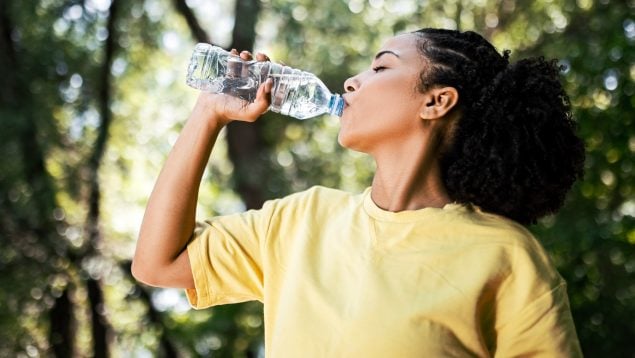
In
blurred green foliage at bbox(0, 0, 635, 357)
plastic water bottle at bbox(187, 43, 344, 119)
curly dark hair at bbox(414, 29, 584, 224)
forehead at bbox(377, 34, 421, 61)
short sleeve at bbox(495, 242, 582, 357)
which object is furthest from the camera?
blurred green foliage at bbox(0, 0, 635, 357)

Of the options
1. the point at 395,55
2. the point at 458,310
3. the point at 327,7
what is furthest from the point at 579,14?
the point at 458,310

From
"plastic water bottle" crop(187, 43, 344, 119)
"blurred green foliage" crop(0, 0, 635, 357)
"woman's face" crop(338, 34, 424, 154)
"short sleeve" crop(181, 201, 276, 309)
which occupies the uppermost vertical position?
"woman's face" crop(338, 34, 424, 154)

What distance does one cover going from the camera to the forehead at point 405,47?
1756 mm

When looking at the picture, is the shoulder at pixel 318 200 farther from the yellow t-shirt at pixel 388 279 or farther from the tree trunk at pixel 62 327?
the tree trunk at pixel 62 327

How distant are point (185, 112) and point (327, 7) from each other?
134 cm

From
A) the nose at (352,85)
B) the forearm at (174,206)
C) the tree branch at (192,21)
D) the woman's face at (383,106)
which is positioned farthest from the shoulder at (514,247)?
the tree branch at (192,21)

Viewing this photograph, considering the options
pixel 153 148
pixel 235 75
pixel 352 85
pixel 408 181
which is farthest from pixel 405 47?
pixel 153 148

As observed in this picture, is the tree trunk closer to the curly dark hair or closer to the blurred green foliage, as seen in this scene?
the blurred green foliage

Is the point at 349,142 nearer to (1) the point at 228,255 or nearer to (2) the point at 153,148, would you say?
(1) the point at 228,255

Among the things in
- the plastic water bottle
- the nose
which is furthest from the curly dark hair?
the plastic water bottle

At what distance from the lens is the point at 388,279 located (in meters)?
1.55

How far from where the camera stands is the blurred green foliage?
449 centimetres

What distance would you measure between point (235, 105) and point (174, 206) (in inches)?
8.2

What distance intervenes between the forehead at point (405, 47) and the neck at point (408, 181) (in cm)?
16
